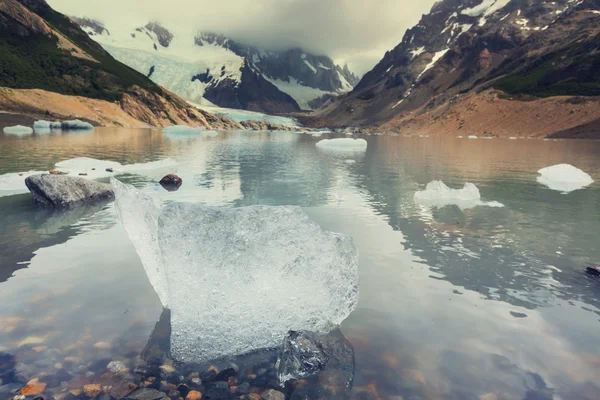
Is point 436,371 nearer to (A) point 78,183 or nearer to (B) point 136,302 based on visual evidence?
(B) point 136,302

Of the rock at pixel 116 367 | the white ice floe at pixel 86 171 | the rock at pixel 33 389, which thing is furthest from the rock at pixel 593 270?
the white ice floe at pixel 86 171

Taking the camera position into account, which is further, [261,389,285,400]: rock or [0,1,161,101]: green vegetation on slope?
[0,1,161,101]: green vegetation on slope

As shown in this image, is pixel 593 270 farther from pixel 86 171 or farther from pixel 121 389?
pixel 86 171

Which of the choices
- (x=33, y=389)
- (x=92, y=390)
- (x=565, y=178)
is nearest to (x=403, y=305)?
(x=92, y=390)

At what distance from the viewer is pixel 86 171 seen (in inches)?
851

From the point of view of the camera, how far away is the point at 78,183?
15.2m

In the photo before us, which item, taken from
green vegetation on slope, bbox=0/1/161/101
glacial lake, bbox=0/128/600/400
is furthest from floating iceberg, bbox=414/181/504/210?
green vegetation on slope, bbox=0/1/161/101

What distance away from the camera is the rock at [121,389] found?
4.81m

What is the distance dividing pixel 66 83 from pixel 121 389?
14963cm

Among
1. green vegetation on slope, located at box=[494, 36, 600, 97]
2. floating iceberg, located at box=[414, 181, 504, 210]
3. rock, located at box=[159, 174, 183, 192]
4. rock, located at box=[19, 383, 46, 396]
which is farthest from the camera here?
green vegetation on slope, located at box=[494, 36, 600, 97]

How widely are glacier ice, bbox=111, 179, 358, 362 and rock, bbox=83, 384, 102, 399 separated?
1.01 m

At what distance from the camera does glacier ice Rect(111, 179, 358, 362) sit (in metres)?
5.81

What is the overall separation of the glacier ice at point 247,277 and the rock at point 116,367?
0.64m

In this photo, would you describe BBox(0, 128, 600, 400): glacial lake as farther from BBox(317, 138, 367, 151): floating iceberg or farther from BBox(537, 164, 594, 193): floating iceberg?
BBox(317, 138, 367, 151): floating iceberg
